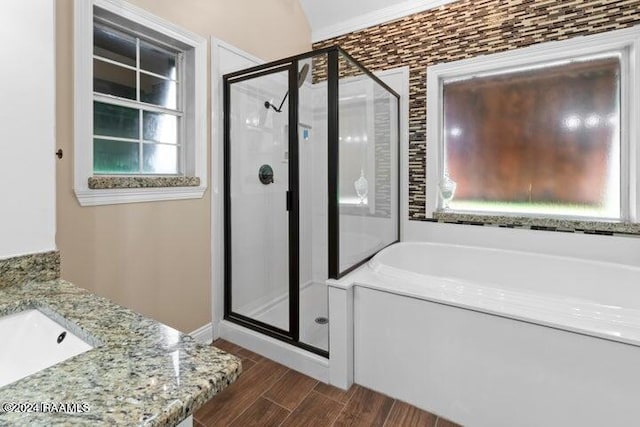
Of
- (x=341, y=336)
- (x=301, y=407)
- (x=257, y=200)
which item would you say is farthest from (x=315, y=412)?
(x=257, y=200)

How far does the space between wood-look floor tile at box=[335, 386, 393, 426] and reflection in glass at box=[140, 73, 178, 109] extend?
213 centimetres

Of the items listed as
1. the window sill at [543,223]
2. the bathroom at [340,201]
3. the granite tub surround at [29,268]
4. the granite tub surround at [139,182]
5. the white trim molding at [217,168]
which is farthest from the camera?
the white trim molding at [217,168]

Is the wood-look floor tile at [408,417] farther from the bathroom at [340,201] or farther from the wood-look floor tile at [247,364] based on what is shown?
the wood-look floor tile at [247,364]

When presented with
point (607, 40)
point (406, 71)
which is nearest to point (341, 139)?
point (406, 71)

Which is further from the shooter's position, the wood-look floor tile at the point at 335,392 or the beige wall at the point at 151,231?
the wood-look floor tile at the point at 335,392

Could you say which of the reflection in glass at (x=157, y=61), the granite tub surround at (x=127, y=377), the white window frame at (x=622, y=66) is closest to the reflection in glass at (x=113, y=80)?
the reflection in glass at (x=157, y=61)

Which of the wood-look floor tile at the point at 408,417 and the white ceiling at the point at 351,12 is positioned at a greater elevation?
the white ceiling at the point at 351,12

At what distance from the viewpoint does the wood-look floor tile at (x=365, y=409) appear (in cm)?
166

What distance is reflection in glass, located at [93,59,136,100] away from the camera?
183 cm

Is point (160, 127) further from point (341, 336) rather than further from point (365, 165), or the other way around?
point (341, 336)

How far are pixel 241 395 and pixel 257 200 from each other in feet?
4.38

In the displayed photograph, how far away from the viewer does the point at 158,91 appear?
7.12 ft

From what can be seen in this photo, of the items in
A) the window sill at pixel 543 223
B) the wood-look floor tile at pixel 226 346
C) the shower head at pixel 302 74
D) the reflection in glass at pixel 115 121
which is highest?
the shower head at pixel 302 74

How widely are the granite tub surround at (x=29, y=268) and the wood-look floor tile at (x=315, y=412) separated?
124 centimetres
